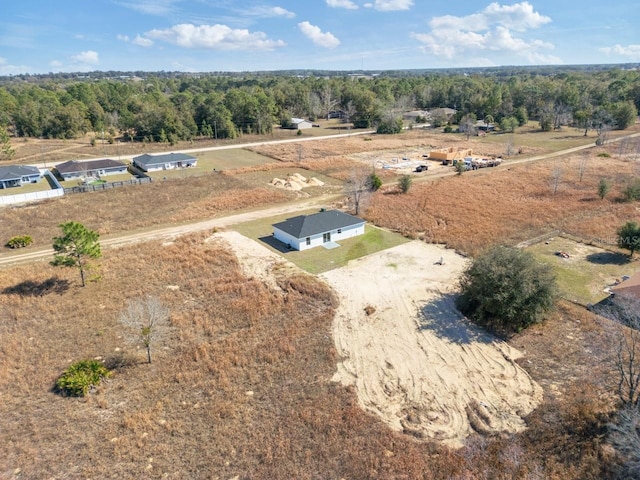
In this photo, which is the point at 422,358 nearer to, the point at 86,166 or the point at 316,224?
the point at 316,224

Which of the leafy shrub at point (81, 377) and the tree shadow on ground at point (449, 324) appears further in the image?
the tree shadow on ground at point (449, 324)

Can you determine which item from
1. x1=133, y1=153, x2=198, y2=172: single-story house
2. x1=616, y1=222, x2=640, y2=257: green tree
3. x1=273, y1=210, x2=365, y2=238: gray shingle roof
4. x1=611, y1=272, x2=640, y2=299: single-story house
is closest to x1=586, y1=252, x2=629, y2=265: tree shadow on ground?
x1=616, y1=222, x2=640, y2=257: green tree

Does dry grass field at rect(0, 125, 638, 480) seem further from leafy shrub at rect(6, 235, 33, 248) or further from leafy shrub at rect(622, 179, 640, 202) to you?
leafy shrub at rect(622, 179, 640, 202)

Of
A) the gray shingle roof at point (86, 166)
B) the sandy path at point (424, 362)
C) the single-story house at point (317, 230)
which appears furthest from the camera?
the gray shingle roof at point (86, 166)

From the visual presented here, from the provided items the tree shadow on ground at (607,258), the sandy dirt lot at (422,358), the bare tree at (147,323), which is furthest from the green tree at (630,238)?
the bare tree at (147,323)

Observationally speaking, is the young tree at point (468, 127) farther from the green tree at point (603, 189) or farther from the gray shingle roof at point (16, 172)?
the gray shingle roof at point (16, 172)
